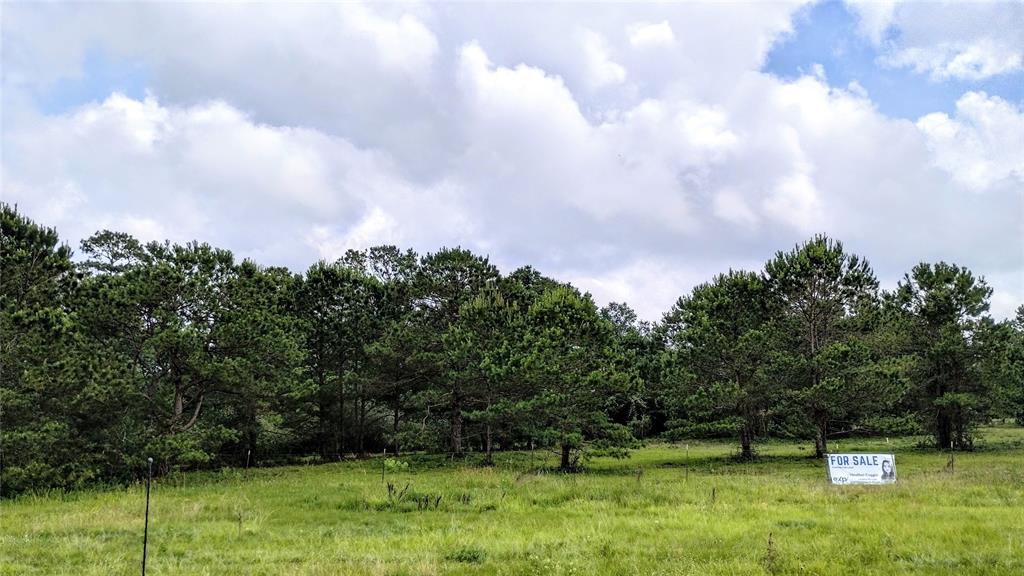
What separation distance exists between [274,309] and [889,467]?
2594 cm

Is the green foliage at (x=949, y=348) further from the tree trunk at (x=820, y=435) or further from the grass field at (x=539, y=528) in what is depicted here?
the grass field at (x=539, y=528)

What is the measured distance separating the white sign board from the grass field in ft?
1.70

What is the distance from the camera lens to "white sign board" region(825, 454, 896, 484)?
18.1 m

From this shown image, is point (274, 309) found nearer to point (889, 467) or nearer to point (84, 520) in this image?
point (84, 520)

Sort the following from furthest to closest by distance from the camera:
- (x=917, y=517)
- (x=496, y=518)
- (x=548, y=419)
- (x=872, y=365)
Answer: (x=872, y=365)
(x=548, y=419)
(x=496, y=518)
(x=917, y=517)

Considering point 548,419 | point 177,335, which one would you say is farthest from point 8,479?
point 548,419

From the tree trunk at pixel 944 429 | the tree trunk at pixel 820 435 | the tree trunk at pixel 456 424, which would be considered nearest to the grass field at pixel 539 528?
the tree trunk at pixel 820 435

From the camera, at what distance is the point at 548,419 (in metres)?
27.7

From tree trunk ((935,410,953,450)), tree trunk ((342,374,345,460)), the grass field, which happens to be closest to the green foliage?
tree trunk ((935,410,953,450))

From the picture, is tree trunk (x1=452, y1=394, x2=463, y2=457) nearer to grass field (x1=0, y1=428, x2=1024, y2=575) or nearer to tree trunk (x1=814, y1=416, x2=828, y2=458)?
grass field (x1=0, y1=428, x2=1024, y2=575)

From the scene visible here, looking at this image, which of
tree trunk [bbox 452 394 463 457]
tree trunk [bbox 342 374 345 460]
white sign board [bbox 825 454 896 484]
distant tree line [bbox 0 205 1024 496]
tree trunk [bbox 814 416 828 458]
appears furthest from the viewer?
tree trunk [bbox 342 374 345 460]

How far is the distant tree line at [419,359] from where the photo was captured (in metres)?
21.8

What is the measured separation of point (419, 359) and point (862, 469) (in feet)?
72.8

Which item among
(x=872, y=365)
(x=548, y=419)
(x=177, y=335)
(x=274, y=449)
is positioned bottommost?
(x=274, y=449)
